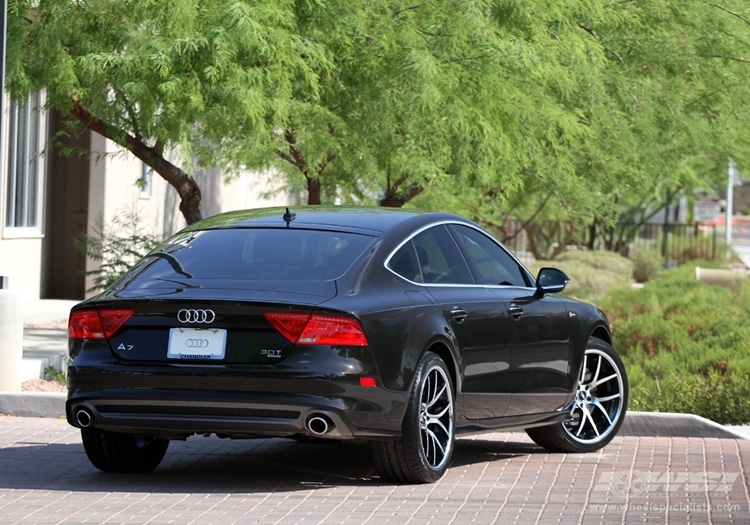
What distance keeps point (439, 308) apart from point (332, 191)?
381 inches

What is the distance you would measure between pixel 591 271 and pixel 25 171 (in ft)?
52.3

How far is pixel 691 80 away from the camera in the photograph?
1686 centimetres

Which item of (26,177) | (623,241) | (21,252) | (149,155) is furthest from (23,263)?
(623,241)

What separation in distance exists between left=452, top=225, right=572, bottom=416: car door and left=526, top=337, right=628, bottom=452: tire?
362 millimetres

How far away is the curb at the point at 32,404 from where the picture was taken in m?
10.8

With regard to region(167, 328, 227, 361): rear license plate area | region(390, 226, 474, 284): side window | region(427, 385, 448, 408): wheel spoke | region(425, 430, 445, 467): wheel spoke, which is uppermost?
region(390, 226, 474, 284): side window

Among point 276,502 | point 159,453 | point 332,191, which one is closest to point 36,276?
point 332,191

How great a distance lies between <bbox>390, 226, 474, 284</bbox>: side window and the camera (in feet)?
26.1

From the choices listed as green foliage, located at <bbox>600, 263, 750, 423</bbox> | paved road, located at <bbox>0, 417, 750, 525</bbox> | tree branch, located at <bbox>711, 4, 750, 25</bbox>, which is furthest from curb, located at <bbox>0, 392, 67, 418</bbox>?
tree branch, located at <bbox>711, 4, 750, 25</bbox>

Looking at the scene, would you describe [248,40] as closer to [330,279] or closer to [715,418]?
[330,279]

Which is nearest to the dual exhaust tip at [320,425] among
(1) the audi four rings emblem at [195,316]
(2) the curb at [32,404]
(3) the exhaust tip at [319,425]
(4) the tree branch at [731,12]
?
(3) the exhaust tip at [319,425]

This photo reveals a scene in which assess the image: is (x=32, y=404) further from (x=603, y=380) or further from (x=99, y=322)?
(x=603, y=380)

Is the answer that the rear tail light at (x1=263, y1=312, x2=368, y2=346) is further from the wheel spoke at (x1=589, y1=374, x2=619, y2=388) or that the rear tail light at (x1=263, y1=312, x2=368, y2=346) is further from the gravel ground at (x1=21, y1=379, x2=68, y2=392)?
the gravel ground at (x1=21, y1=379, x2=68, y2=392)

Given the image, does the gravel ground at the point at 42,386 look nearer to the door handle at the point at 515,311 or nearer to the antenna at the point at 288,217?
the antenna at the point at 288,217
